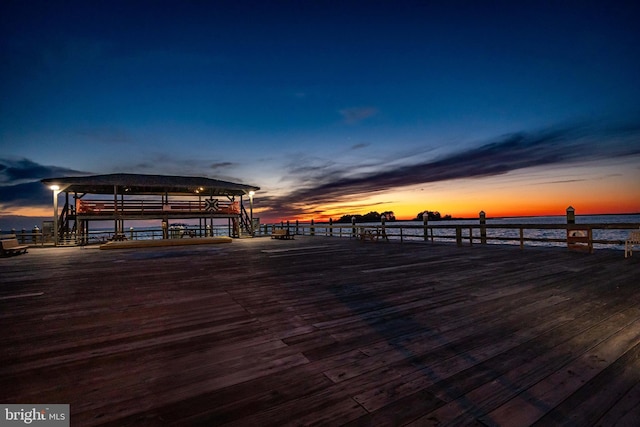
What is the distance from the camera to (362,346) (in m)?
2.31

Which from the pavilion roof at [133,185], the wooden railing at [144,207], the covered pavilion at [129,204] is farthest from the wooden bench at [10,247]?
the wooden railing at [144,207]

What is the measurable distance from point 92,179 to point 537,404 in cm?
2035

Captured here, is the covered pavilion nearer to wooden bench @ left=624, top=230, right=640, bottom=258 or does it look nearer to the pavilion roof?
the pavilion roof

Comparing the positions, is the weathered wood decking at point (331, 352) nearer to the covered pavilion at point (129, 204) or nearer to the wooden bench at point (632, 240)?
the wooden bench at point (632, 240)

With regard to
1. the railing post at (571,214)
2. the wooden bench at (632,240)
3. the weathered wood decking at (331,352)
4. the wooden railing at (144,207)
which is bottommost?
the weathered wood decking at (331,352)

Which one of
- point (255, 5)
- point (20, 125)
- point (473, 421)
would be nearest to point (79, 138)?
point (20, 125)

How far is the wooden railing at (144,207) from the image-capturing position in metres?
17.0

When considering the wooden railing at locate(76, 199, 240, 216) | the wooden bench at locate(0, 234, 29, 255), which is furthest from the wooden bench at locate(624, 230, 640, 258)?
the wooden railing at locate(76, 199, 240, 216)

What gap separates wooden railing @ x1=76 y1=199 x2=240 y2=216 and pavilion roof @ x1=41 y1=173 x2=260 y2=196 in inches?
40.1

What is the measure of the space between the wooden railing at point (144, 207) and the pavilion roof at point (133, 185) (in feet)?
3.34

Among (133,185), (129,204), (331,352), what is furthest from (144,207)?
(331,352)

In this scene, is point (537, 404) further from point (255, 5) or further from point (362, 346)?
point (255, 5)

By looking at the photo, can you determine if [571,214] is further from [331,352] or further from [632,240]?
[331,352]

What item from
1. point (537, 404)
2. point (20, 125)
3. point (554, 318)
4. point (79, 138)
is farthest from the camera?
point (79, 138)
